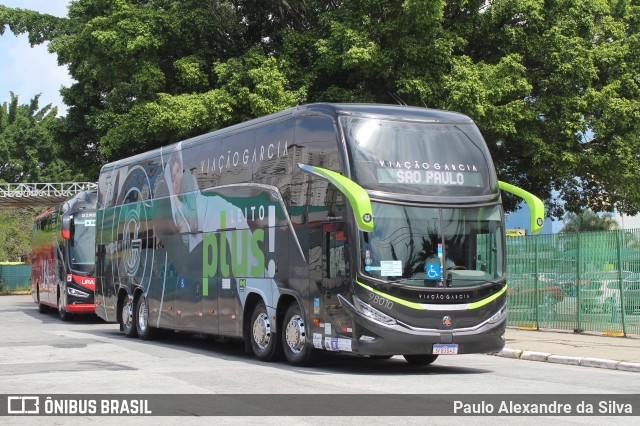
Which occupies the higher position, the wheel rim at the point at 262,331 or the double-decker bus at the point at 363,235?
the double-decker bus at the point at 363,235

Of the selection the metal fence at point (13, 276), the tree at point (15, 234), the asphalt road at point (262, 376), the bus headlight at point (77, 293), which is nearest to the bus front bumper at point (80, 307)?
the bus headlight at point (77, 293)

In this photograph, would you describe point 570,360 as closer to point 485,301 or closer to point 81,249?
point 485,301

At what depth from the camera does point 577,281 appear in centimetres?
2216

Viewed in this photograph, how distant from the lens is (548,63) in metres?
29.1

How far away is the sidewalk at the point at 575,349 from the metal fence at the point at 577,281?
1.37ft

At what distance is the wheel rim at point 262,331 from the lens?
1650 centimetres

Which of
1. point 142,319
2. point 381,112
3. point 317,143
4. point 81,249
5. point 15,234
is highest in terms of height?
point 381,112

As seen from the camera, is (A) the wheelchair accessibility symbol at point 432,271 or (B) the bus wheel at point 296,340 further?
(B) the bus wheel at point 296,340

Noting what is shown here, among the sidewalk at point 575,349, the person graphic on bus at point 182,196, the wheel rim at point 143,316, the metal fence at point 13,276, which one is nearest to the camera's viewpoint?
the sidewalk at point 575,349

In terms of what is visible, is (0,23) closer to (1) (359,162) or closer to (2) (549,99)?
(2) (549,99)

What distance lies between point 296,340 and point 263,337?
1.24 m

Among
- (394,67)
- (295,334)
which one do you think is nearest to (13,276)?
(394,67)

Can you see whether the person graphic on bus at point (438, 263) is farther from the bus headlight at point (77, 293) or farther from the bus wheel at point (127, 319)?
the bus headlight at point (77, 293)
